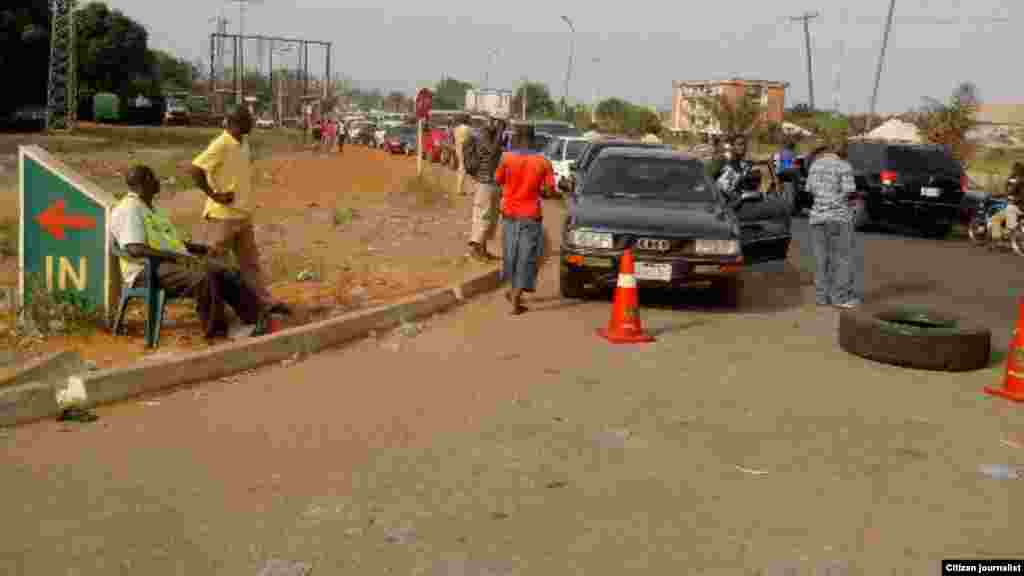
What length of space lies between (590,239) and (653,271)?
68cm

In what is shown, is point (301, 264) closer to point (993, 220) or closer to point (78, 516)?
point (78, 516)

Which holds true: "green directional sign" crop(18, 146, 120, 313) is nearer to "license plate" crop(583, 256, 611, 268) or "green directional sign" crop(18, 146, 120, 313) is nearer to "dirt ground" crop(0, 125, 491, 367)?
"dirt ground" crop(0, 125, 491, 367)

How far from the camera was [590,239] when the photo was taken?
34.3ft

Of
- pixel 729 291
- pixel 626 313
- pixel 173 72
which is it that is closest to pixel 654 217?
pixel 729 291

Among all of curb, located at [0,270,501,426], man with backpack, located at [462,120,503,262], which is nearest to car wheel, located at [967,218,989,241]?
man with backpack, located at [462,120,503,262]

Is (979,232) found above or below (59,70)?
below

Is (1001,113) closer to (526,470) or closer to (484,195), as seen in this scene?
(484,195)

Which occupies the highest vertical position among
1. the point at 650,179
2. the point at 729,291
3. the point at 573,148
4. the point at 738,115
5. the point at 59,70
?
the point at 59,70

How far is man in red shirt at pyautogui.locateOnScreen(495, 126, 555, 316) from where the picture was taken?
10.1 m

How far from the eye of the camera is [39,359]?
6.72m

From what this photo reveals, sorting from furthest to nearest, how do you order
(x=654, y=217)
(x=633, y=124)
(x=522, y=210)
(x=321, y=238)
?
(x=633, y=124) < (x=321, y=238) < (x=654, y=217) < (x=522, y=210)

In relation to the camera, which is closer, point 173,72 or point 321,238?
point 321,238

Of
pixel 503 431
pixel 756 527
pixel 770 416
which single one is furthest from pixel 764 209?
pixel 756 527

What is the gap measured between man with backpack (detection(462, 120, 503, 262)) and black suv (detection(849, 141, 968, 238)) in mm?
9437
